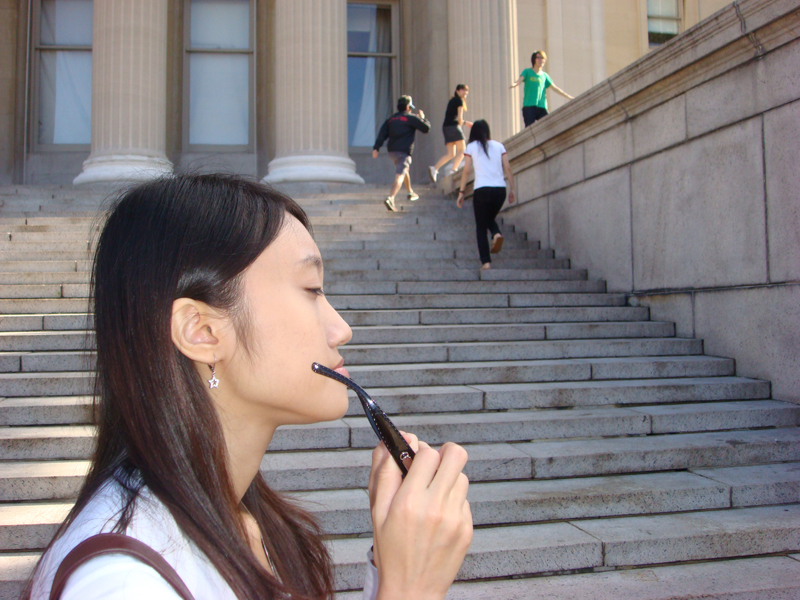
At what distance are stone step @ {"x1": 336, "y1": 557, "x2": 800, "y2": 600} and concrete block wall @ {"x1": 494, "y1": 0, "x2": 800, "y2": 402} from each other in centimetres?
268

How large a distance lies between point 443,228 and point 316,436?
6.46 meters

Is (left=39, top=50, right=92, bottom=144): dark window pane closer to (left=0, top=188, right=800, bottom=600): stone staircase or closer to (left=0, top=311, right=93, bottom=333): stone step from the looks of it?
(left=0, top=188, right=800, bottom=600): stone staircase

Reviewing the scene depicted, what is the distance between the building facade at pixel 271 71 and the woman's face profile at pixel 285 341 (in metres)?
12.7

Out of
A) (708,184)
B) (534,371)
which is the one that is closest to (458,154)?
(708,184)

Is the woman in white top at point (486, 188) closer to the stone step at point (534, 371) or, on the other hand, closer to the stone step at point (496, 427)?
the stone step at point (534, 371)

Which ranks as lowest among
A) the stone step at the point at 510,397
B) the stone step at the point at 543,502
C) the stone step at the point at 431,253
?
the stone step at the point at 543,502

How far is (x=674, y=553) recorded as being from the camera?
4031 mm

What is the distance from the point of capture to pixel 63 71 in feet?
59.6

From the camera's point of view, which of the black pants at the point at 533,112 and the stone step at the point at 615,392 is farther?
the black pants at the point at 533,112

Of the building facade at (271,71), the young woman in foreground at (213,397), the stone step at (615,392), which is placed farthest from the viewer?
the building facade at (271,71)

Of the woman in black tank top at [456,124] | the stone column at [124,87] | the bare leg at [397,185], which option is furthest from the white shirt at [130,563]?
the stone column at [124,87]

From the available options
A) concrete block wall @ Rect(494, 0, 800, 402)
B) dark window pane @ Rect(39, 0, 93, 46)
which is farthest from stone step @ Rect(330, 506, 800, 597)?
dark window pane @ Rect(39, 0, 93, 46)

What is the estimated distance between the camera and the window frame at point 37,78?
17953 millimetres

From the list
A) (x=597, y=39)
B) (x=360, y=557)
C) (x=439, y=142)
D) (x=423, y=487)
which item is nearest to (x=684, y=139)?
(x=360, y=557)
